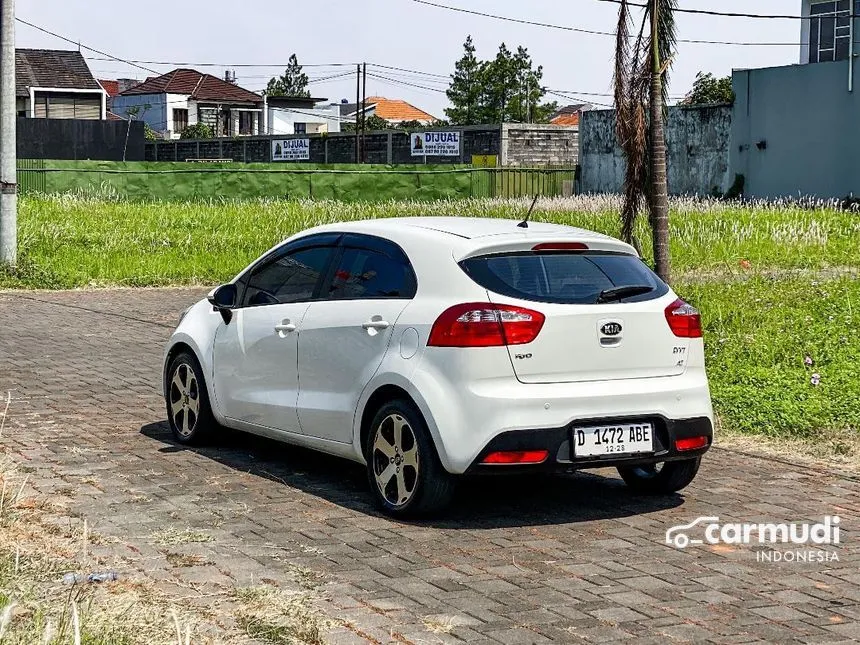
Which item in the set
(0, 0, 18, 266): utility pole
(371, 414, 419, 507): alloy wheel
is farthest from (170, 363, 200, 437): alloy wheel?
(0, 0, 18, 266): utility pole

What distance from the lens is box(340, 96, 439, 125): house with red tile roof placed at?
141 metres

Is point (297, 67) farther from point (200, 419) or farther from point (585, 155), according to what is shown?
point (200, 419)

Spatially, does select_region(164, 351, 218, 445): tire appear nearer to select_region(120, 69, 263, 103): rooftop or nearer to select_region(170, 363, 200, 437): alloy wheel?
select_region(170, 363, 200, 437): alloy wheel

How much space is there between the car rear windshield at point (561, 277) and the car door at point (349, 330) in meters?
0.49

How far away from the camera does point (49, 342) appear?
49.1 ft

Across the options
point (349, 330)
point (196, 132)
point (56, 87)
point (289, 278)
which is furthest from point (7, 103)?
point (196, 132)

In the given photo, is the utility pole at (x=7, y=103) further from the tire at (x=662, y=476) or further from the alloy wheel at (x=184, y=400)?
the tire at (x=662, y=476)

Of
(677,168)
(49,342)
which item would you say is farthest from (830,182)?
(49,342)

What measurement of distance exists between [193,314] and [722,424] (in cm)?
389

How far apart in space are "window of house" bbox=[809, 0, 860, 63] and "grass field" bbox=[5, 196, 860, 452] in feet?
42.6

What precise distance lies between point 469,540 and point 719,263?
58.2 ft

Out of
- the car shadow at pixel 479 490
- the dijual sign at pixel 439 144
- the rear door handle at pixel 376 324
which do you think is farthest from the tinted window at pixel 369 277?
the dijual sign at pixel 439 144

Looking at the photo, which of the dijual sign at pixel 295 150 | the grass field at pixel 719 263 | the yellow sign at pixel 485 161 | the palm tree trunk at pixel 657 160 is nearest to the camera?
the grass field at pixel 719 263

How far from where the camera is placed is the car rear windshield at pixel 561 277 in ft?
23.7
